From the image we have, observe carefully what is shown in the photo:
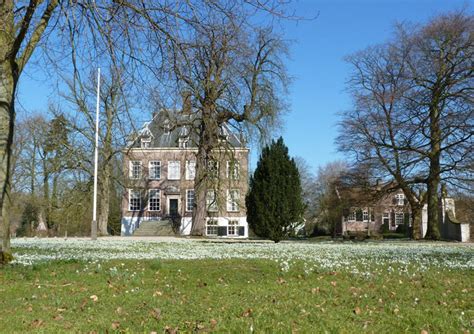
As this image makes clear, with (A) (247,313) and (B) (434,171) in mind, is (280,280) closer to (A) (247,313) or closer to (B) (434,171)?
(A) (247,313)

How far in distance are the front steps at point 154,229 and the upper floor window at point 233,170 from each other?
52.6 feet

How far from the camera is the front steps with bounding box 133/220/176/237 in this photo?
49850 millimetres

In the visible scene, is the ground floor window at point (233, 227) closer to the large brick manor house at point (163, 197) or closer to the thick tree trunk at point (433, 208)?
the large brick manor house at point (163, 197)

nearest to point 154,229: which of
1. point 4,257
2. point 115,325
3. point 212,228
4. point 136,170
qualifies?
point 212,228

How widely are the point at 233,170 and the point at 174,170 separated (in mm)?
23426

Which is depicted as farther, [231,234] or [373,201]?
[231,234]

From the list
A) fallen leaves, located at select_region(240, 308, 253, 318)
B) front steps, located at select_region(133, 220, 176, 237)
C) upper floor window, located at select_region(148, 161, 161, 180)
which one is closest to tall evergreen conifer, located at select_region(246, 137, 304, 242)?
fallen leaves, located at select_region(240, 308, 253, 318)

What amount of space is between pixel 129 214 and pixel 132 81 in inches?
1866

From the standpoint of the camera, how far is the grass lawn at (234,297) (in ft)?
17.6

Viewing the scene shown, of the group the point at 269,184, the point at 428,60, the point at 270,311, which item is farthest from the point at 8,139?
the point at 428,60

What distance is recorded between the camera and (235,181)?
35.3m

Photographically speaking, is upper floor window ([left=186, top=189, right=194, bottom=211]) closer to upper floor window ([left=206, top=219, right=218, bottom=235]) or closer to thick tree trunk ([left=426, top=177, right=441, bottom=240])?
upper floor window ([left=206, top=219, right=218, bottom=235])

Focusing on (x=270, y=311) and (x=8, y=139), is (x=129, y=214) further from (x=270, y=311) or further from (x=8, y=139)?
(x=270, y=311)

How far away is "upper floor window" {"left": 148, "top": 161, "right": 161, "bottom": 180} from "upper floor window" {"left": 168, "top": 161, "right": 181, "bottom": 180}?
128 centimetres
